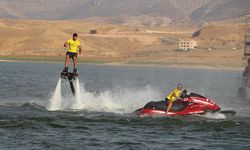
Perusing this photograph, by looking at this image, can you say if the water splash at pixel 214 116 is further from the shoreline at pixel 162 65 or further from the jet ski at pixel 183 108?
the shoreline at pixel 162 65

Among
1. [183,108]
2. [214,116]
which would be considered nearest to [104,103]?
[183,108]

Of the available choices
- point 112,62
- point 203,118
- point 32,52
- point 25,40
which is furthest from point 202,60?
point 203,118

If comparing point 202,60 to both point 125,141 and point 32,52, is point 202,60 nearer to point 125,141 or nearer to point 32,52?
point 32,52

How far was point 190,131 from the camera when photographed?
94.7 ft

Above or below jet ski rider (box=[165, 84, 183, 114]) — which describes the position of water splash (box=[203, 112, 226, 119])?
below

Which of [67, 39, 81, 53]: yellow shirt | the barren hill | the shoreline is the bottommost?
the shoreline

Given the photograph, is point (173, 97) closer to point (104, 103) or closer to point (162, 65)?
point (104, 103)

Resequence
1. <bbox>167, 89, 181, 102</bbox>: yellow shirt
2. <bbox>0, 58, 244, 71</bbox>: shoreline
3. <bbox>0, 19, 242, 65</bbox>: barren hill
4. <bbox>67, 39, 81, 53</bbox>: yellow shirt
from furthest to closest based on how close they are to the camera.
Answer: <bbox>0, 19, 242, 65</bbox>: barren hill < <bbox>0, 58, 244, 71</bbox>: shoreline < <bbox>67, 39, 81, 53</bbox>: yellow shirt < <bbox>167, 89, 181, 102</bbox>: yellow shirt

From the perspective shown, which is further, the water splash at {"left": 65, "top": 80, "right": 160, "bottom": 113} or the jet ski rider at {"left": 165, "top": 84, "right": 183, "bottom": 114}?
the water splash at {"left": 65, "top": 80, "right": 160, "bottom": 113}

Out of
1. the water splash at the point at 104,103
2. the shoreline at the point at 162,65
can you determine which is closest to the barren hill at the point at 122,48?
the shoreline at the point at 162,65

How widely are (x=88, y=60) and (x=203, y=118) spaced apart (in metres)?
114

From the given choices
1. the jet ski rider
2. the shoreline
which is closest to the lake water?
the jet ski rider

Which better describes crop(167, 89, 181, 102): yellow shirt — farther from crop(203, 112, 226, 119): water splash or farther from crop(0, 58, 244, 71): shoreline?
crop(0, 58, 244, 71): shoreline

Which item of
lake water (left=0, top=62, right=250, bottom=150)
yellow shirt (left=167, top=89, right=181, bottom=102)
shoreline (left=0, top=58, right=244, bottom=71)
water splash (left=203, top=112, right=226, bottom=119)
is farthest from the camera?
shoreline (left=0, top=58, right=244, bottom=71)
